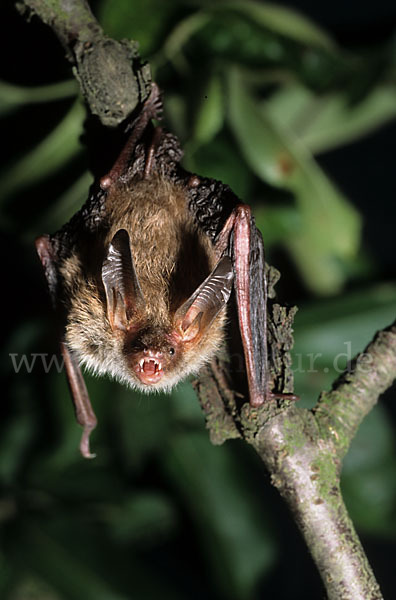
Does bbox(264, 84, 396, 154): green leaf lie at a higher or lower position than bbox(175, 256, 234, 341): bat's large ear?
higher

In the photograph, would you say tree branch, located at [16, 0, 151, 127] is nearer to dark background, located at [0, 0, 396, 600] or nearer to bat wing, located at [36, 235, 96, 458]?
bat wing, located at [36, 235, 96, 458]

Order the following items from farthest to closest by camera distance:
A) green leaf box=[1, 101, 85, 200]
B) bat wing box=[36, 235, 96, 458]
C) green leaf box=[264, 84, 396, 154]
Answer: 1. green leaf box=[264, 84, 396, 154]
2. green leaf box=[1, 101, 85, 200]
3. bat wing box=[36, 235, 96, 458]

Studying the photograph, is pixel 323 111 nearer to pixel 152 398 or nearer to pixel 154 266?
pixel 152 398

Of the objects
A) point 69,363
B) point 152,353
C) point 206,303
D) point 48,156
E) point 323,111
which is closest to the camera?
point 206,303

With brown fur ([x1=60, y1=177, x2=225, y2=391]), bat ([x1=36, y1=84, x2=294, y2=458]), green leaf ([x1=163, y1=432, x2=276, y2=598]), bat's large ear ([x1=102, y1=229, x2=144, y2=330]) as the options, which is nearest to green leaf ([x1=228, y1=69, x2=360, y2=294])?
bat ([x1=36, y1=84, x2=294, y2=458])

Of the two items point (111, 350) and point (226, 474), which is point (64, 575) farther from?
point (111, 350)

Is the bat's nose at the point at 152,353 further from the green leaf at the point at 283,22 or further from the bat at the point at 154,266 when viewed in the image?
the green leaf at the point at 283,22

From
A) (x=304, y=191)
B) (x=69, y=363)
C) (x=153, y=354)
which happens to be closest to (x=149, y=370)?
(x=153, y=354)
